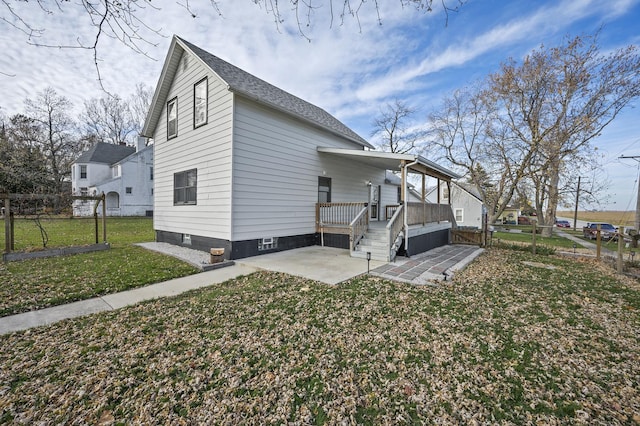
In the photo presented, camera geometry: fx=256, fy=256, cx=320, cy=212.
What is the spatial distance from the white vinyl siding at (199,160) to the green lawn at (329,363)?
13.1ft

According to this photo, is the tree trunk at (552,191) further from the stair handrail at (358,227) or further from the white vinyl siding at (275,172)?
the white vinyl siding at (275,172)

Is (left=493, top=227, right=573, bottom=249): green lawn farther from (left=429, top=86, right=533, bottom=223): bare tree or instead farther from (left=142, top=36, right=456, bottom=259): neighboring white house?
(left=142, top=36, right=456, bottom=259): neighboring white house

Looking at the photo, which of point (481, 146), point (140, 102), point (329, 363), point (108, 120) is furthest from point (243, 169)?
point (108, 120)

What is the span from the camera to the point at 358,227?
27.8 ft

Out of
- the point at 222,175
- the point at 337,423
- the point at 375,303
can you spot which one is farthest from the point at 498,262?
the point at 222,175

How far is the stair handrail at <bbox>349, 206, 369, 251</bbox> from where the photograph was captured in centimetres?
815

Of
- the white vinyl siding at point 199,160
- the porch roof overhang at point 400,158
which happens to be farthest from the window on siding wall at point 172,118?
the porch roof overhang at point 400,158

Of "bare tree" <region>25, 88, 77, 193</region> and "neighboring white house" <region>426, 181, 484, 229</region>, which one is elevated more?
"bare tree" <region>25, 88, 77, 193</region>

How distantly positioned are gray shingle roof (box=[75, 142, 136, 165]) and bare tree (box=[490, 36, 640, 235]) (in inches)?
1437

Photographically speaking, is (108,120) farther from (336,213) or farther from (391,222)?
(391,222)

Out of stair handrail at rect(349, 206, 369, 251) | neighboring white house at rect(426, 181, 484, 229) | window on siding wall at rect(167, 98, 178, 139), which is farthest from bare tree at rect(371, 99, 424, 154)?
window on siding wall at rect(167, 98, 178, 139)

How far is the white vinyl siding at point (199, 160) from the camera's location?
302 inches

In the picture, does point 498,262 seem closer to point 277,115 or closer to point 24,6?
point 277,115

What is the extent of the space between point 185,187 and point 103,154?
89.6 feet
